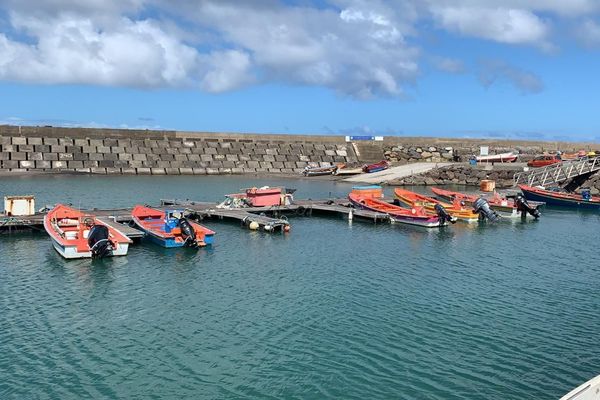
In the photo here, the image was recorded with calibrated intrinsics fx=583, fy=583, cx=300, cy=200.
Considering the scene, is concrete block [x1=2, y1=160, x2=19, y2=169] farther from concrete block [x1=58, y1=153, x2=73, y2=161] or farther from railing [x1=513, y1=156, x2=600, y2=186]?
railing [x1=513, y1=156, x2=600, y2=186]

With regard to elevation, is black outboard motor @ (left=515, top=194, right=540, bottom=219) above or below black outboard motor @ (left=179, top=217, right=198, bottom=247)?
above

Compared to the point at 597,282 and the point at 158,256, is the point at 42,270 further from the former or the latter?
the point at 597,282

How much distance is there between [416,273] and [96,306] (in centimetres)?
1211

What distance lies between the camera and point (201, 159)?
71625 millimetres

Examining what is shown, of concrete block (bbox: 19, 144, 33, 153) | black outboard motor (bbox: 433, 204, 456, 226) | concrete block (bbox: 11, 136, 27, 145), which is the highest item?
concrete block (bbox: 11, 136, 27, 145)

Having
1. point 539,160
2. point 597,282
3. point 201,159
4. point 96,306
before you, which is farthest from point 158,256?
point 539,160

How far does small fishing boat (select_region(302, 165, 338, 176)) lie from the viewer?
7125cm

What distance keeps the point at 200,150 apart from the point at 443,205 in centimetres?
4067

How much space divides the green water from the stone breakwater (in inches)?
1464

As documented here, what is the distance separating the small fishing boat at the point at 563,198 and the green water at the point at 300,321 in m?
19.5

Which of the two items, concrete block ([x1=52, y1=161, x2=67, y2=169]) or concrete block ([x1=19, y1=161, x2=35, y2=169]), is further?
concrete block ([x1=52, y1=161, x2=67, y2=169])

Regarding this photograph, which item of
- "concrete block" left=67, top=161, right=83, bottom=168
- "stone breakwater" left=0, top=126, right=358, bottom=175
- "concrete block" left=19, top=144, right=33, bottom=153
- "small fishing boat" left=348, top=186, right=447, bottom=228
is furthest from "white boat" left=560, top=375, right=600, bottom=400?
"concrete block" left=19, top=144, right=33, bottom=153

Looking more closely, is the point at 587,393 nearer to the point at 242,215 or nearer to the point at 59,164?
the point at 242,215

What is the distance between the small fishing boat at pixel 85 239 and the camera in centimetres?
2403
